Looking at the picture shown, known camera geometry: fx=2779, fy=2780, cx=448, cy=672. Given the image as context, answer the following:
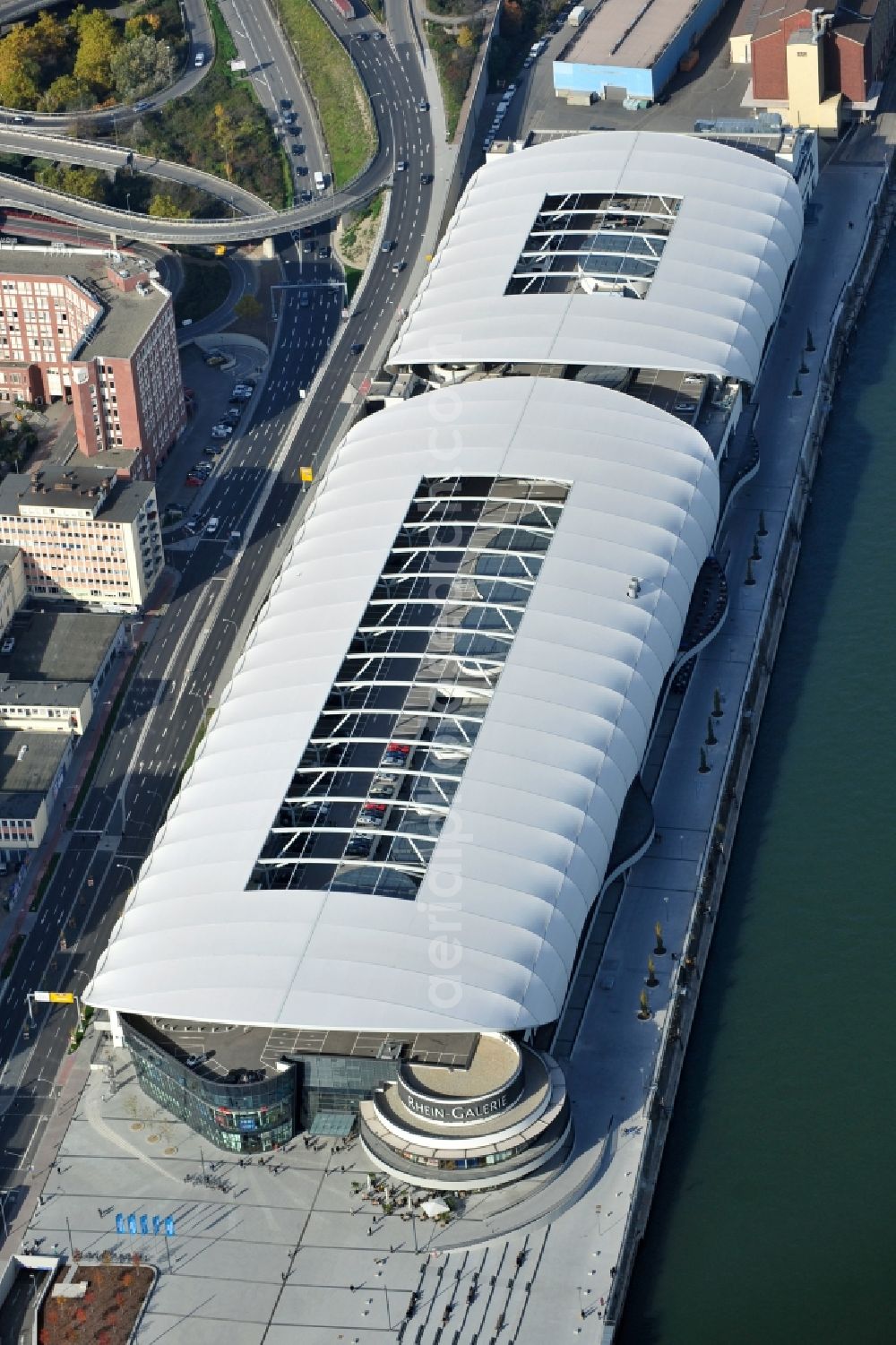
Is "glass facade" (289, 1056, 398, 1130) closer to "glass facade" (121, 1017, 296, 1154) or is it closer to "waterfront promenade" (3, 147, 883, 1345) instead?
"glass facade" (121, 1017, 296, 1154)

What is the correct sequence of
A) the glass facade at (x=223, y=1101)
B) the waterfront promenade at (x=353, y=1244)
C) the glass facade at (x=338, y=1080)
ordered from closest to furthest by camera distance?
1. the waterfront promenade at (x=353, y=1244)
2. the glass facade at (x=223, y=1101)
3. the glass facade at (x=338, y=1080)

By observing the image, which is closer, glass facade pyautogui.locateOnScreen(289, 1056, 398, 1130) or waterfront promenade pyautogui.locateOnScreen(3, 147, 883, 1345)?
waterfront promenade pyautogui.locateOnScreen(3, 147, 883, 1345)

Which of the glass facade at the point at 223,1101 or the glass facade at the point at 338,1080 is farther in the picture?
the glass facade at the point at 338,1080

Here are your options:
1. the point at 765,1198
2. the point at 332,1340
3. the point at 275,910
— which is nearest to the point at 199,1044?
the point at 275,910

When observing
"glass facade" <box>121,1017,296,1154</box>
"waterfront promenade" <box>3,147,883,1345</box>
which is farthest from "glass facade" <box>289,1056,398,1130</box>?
"waterfront promenade" <box>3,147,883,1345</box>

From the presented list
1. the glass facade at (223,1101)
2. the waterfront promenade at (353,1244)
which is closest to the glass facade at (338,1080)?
the glass facade at (223,1101)

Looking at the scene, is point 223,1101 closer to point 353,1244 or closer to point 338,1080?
point 338,1080

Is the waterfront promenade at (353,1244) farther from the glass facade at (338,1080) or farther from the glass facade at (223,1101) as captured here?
the glass facade at (338,1080)

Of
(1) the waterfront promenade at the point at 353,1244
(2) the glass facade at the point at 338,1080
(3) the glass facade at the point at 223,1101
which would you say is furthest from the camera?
(2) the glass facade at the point at 338,1080
